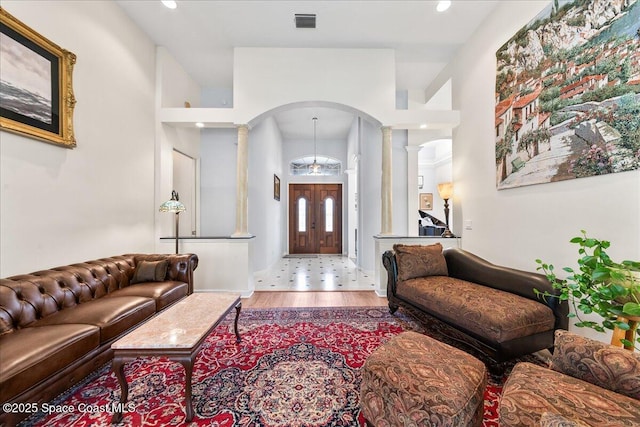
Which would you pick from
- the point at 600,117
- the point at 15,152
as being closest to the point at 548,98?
the point at 600,117

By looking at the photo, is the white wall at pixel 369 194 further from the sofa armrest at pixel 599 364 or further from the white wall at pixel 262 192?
the sofa armrest at pixel 599 364

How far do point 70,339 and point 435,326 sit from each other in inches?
111

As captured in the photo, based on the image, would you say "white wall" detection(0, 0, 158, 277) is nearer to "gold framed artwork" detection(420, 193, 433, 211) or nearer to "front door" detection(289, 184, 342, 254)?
"front door" detection(289, 184, 342, 254)

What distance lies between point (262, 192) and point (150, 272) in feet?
9.95

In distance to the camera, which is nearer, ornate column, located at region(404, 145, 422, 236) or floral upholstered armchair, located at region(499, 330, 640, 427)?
floral upholstered armchair, located at region(499, 330, 640, 427)

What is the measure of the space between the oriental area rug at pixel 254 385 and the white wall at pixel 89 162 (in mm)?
1338

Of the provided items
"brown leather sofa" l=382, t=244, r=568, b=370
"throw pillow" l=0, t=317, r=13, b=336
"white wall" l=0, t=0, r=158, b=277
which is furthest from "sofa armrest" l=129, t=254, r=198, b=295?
"brown leather sofa" l=382, t=244, r=568, b=370

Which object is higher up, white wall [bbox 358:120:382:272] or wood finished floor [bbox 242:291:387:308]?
white wall [bbox 358:120:382:272]

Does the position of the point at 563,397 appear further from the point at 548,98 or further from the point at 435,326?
the point at 548,98

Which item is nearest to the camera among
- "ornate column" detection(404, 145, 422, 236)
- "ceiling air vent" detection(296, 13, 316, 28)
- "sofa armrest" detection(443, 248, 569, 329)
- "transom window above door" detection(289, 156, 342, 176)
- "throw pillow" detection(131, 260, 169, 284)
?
"sofa armrest" detection(443, 248, 569, 329)

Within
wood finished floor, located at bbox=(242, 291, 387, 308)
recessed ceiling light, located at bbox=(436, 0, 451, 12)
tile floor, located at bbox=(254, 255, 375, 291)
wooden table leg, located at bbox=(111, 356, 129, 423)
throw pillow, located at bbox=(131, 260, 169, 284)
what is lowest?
tile floor, located at bbox=(254, 255, 375, 291)

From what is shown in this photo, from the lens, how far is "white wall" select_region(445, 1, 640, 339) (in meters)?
1.89

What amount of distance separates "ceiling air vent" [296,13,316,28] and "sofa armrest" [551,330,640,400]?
404 cm

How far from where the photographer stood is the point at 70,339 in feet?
5.25
